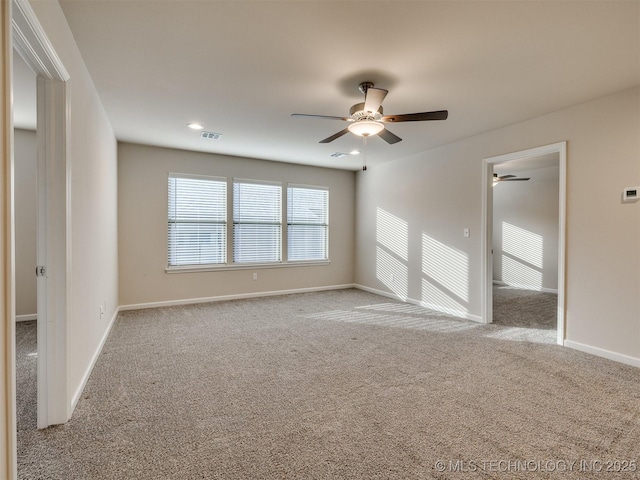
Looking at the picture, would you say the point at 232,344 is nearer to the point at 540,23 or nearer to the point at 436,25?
the point at 436,25

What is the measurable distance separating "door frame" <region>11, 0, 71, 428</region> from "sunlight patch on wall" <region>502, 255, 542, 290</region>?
8.16 meters

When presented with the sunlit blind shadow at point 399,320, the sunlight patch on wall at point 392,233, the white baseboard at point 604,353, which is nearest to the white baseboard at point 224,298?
the sunlight patch on wall at point 392,233

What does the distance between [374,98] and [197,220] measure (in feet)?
12.6

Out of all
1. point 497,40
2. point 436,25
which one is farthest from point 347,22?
point 497,40

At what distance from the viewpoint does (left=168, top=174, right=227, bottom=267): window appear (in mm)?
5289

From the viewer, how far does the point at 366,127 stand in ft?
9.87

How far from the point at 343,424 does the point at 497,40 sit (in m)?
2.78

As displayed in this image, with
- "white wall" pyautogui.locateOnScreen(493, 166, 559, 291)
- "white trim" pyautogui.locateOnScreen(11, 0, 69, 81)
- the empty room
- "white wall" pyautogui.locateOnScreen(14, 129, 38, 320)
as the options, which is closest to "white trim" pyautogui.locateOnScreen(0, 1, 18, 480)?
the empty room

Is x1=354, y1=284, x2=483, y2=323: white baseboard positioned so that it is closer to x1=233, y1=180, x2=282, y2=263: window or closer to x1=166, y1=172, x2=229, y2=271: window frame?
x1=233, y1=180, x2=282, y2=263: window

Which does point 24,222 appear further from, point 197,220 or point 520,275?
point 520,275

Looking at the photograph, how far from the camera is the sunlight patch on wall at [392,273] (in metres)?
5.73

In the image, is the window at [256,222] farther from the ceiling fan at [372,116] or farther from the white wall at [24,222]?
the ceiling fan at [372,116]

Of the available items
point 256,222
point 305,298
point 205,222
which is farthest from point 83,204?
point 305,298

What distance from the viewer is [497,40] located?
2258mm
